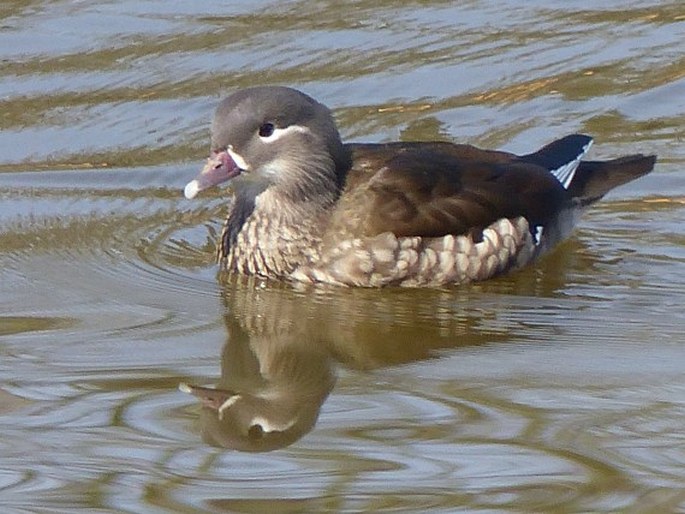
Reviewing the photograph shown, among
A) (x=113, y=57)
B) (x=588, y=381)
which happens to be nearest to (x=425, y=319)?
(x=588, y=381)

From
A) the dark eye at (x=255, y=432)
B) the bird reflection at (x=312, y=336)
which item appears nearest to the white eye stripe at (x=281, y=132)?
the bird reflection at (x=312, y=336)

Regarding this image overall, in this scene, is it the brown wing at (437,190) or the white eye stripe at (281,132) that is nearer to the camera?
the white eye stripe at (281,132)

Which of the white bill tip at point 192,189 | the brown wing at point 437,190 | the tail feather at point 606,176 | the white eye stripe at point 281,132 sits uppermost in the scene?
the white eye stripe at point 281,132

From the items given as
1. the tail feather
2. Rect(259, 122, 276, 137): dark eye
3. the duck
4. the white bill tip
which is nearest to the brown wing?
the duck

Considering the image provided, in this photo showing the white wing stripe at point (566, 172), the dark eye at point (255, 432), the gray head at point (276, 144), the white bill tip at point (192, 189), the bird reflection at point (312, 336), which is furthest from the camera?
the white wing stripe at point (566, 172)

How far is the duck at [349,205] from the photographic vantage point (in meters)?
8.05

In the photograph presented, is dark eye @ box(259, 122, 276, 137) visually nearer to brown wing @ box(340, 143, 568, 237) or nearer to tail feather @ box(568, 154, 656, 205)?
brown wing @ box(340, 143, 568, 237)

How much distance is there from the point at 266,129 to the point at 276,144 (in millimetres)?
117

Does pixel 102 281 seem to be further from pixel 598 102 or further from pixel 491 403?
pixel 598 102

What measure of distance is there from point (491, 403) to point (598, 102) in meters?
4.30

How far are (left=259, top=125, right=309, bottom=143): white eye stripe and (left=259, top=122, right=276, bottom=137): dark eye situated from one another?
12mm

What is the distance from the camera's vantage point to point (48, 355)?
23.5 feet

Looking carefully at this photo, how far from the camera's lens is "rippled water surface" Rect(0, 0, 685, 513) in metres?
5.96

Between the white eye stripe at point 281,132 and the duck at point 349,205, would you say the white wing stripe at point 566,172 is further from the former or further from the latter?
the white eye stripe at point 281,132
